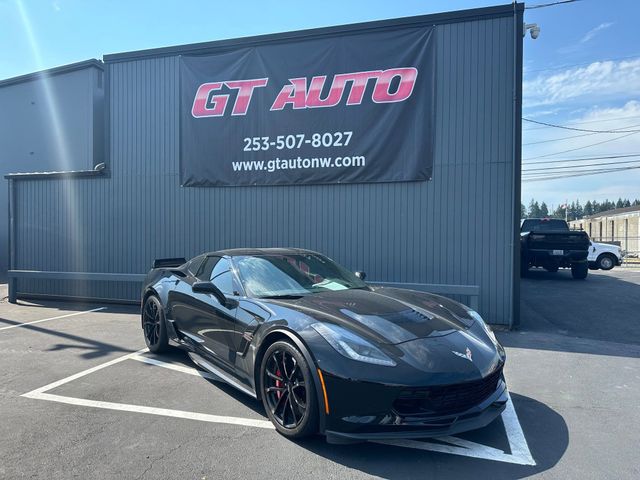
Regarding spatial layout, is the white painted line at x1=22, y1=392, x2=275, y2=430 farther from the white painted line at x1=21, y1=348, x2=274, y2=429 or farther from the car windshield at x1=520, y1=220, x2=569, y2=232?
the car windshield at x1=520, y1=220, x2=569, y2=232

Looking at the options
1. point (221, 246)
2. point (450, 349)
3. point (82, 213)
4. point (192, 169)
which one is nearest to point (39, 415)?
point (450, 349)

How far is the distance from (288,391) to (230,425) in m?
0.66

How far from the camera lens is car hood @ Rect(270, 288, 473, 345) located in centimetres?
348

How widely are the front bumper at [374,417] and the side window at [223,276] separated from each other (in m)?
1.80

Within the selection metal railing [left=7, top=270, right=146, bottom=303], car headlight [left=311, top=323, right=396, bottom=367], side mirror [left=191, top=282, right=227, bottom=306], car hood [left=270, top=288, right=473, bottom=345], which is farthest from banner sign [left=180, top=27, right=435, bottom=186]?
car headlight [left=311, top=323, right=396, bottom=367]

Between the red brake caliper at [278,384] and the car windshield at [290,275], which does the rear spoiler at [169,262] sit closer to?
the car windshield at [290,275]

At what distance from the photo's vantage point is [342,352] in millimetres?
3221

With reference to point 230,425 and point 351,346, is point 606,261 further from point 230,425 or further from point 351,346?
point 230,425

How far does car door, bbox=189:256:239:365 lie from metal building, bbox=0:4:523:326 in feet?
12.4

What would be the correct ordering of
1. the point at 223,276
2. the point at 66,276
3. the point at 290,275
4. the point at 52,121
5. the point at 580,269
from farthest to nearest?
the point at 52,121
the point at 580,269
the point at 66,276
the point at 223,276
the point at 290,275

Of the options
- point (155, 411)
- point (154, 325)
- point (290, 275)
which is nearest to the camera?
point (155, 411)

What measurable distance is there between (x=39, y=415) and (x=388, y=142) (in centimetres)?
669

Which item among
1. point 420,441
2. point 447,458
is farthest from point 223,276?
point 447,458

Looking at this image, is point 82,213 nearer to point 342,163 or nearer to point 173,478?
point 342,163
